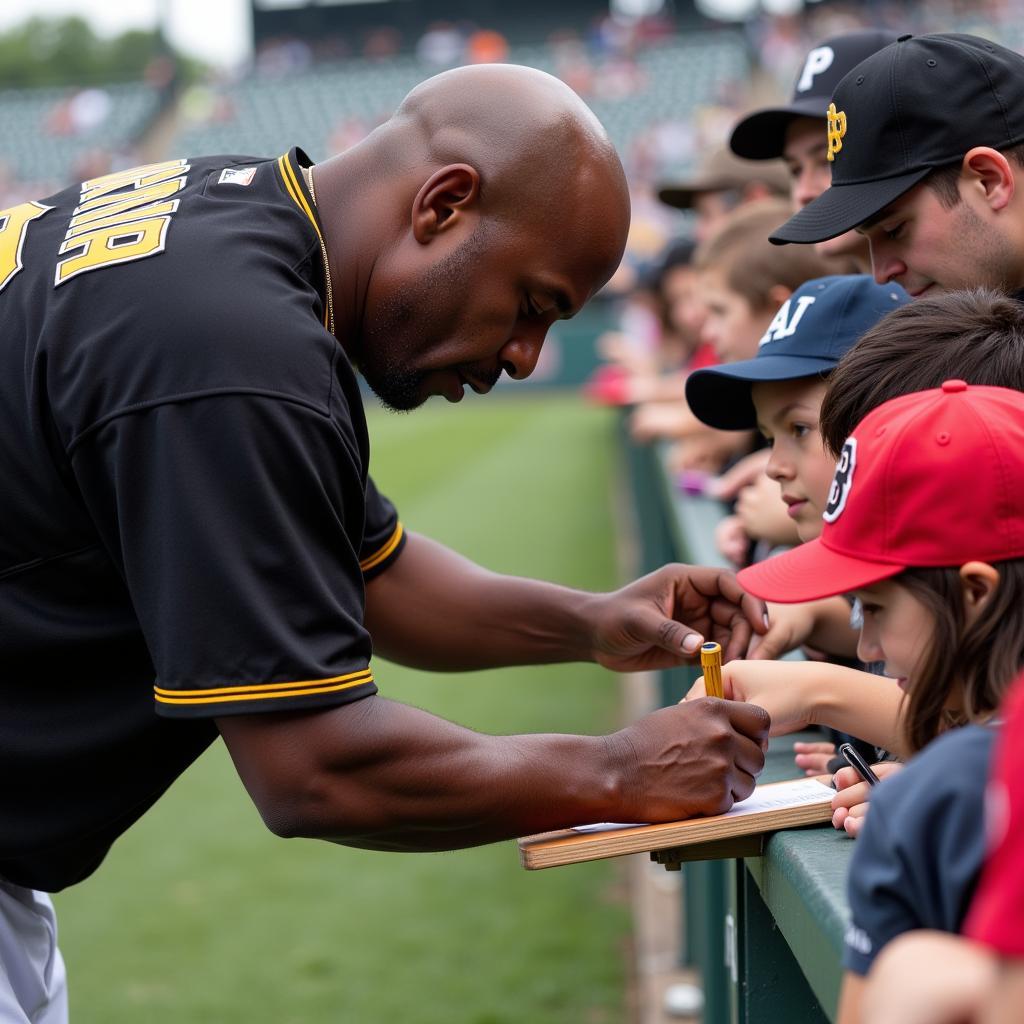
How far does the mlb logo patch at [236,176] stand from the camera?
2.02 meters

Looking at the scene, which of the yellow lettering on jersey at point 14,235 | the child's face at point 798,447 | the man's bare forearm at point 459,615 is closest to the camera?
the yellow lettering on jersey at point 14,235

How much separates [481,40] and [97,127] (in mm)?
9255

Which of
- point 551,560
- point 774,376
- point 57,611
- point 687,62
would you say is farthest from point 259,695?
point 687,62

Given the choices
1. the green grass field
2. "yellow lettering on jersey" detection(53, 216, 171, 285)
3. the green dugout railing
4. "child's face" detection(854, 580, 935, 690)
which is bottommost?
the green grass field

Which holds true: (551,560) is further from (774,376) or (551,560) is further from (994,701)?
(994,701)

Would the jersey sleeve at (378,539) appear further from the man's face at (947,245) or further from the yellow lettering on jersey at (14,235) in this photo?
the man's face at (947,245)

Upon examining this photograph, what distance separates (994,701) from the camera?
52.8 inches

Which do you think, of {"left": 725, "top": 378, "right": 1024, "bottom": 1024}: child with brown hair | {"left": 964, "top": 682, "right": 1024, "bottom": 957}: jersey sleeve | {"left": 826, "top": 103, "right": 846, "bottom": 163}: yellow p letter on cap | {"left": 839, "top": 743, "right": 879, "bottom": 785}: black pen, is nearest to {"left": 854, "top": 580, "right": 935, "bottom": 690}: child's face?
{"left": 725, "top": 378, "right": 1024, "bottom": 1024}: child with brown hair

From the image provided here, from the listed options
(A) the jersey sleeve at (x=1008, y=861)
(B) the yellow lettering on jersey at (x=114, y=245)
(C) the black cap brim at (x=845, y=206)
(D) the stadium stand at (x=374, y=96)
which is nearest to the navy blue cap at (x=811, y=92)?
(C) the black cap brim at (x=845, y=206)

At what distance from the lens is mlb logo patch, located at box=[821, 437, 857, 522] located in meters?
1.49

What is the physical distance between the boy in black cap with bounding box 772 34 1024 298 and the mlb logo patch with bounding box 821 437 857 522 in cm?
80

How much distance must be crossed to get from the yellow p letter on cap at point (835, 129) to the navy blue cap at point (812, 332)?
21 centimetres

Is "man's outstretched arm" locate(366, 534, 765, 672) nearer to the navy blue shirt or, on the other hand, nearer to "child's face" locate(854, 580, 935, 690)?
"child's face" locate(854, 580, 935, 690)

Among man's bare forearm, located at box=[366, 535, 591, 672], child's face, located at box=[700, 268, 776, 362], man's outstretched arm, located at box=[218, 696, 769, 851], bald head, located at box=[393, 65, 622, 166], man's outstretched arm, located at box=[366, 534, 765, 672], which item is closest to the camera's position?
man's outstretched arm, located at box=[218, 696, 769, 851]
